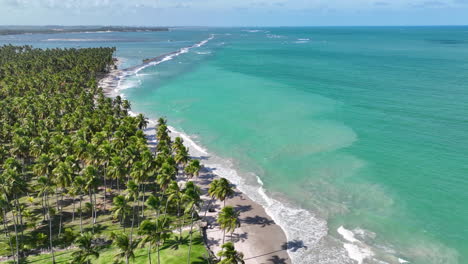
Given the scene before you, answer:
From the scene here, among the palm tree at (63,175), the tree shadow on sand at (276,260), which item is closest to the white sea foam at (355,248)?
the tree shadow on sand at (276,260)

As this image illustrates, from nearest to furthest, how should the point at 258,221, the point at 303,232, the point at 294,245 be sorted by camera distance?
the point at 294,245 < the point at 303,232 < the point at 258,221

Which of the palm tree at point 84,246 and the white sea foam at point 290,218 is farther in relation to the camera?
the white sea foam at point 290,218

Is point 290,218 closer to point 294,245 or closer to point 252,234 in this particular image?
point 294,245

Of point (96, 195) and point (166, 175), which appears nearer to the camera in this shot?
point (166, 175)

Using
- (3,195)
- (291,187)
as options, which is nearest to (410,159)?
(291,187)

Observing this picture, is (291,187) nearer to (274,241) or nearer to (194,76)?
(274,241)

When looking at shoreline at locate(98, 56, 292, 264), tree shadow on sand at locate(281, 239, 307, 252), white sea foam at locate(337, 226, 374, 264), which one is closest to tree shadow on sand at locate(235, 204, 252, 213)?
shoreline at locate(98, 56, 292, 264)

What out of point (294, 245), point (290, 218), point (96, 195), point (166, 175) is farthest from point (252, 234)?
point (96, 195)

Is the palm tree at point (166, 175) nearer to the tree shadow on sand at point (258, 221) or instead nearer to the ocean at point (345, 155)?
the tree shadow on sand at point (258, 221)
